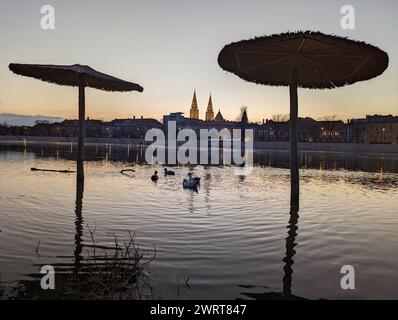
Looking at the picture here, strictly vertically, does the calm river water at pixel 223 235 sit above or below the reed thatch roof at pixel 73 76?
below

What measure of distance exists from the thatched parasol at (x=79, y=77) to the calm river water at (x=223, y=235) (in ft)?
14.7

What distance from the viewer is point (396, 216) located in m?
11.4

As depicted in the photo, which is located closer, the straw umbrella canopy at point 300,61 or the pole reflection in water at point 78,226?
the pole reflection in water at point 78,226

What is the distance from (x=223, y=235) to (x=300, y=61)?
7.46 meters

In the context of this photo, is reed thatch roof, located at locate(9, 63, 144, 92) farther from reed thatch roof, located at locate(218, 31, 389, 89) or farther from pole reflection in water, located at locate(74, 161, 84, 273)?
reed thatch roof, located at locate(218, 31, 389, 89)

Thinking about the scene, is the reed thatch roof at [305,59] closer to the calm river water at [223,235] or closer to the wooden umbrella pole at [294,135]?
the wooden umbrella pole at [294,135]

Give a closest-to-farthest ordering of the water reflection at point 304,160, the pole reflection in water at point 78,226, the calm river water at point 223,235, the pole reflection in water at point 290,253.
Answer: the pole reflection in water at point 290,253 < the calm river water at point 223,235 < the pole reflection in water at point 78,226 < the water reflection at point 304,160

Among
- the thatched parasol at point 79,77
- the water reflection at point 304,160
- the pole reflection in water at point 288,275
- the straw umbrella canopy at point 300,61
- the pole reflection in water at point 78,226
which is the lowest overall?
the pole reflection in water at point 288,275

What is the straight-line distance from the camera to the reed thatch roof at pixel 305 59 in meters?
10.4

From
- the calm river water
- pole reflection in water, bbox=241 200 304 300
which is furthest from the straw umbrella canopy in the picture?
pole reflection in water, bbox=241 200 304 300

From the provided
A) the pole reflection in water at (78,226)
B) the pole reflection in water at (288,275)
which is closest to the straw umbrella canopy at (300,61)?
the pole reflection in water at (288,275)

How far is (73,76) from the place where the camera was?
675 inches

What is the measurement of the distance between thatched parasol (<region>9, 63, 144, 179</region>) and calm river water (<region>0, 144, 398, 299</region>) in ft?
14.7
